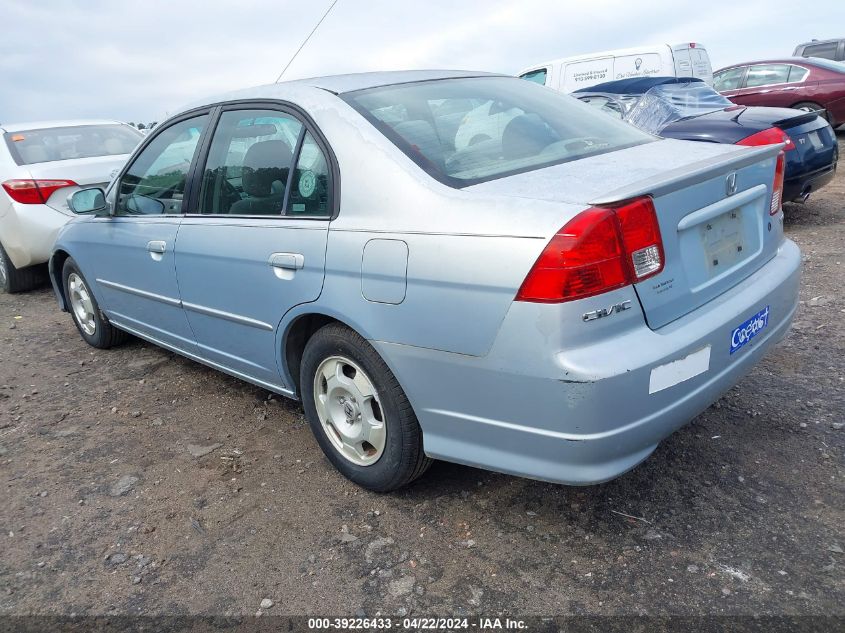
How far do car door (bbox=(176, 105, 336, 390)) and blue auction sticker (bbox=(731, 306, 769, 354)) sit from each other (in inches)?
59.2

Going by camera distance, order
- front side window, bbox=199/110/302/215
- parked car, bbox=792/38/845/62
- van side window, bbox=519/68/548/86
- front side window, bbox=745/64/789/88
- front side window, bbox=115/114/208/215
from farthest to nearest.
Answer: parked car, bbox=792/38/845/62
van side window, bbox=519/68/548/86
front side window, bbox=745/64/789/88
front side window, bbox=115/114/208/215
front side window, bbox=199/110/302/215

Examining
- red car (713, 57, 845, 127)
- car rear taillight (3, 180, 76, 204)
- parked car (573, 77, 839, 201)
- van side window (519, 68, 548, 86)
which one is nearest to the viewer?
parked car (573, 77, 839, 201)

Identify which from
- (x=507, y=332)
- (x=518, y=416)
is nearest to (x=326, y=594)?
(x=518, y=416)

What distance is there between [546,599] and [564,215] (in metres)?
1.20

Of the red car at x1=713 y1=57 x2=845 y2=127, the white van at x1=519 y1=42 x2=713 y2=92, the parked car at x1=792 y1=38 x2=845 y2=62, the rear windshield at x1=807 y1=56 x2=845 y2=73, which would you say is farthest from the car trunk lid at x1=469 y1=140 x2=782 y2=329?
the parked car at x1=792 y1=38 x2=845 y2=62

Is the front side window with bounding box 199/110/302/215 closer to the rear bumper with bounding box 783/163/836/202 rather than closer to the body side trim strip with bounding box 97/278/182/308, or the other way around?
Result: the body side trim strip with bounding box 97/278/182/308

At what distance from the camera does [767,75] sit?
465 inches

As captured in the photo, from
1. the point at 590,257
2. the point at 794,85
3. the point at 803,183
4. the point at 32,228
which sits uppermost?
the point at 794,85

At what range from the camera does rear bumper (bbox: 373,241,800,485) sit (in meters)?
1.99

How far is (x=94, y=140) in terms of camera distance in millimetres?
7129

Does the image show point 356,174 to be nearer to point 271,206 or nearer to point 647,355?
point 271,206

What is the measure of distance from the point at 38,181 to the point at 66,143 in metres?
0.75

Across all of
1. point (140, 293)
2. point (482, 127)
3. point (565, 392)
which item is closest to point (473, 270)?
point (565, 392)

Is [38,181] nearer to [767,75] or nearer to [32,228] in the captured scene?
[32,228]
